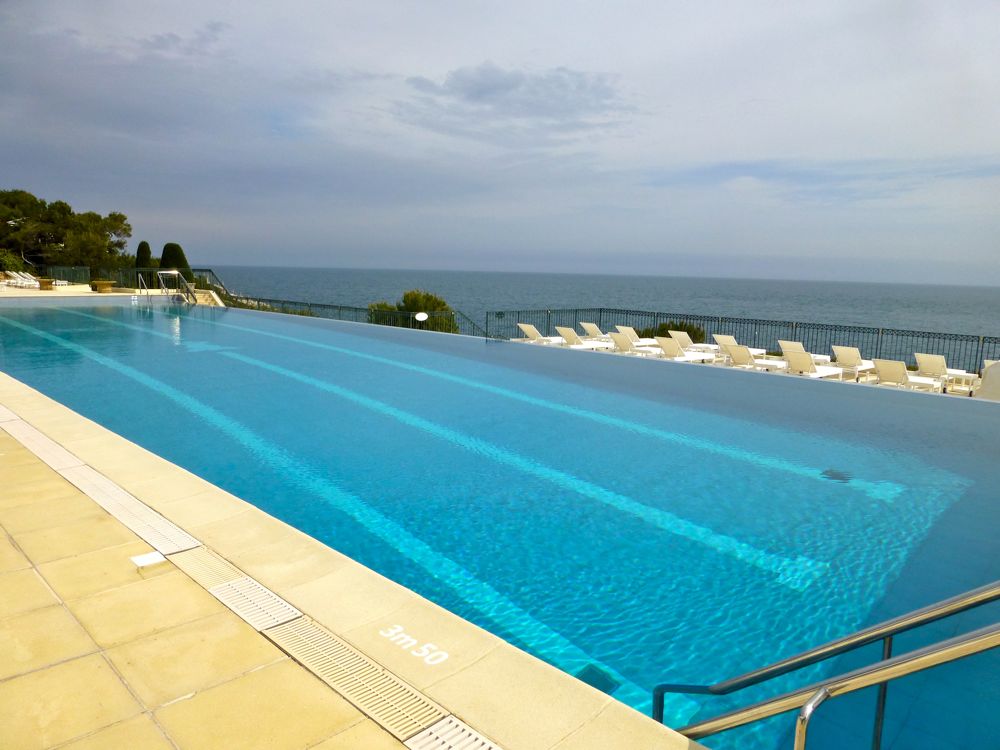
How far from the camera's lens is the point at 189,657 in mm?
2555

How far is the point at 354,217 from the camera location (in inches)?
1866

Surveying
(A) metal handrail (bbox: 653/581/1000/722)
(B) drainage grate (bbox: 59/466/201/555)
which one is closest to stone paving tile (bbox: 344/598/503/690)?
(A) metal handrail (bbox: 653/581/1000/722)

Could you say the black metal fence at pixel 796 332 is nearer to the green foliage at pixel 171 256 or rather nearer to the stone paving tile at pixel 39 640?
the stone paving tile at pixel 39 640

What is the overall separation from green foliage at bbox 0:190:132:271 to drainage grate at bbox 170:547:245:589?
127 feet

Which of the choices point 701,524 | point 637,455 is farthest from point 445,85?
point 701,524

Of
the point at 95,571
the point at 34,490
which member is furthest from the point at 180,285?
the point at 95,571

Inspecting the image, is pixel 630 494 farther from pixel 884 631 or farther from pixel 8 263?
pixel 8 263

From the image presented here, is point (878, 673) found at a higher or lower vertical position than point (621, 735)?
higher

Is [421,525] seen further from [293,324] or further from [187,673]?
[293,324]

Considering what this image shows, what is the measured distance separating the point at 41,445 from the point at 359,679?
447 cm

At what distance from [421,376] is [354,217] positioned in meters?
39.8

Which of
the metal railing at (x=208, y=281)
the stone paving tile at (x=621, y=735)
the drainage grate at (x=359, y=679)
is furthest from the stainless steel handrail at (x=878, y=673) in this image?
the metal railing at (x=208, y=281)

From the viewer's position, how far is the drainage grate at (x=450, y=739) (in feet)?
6.86

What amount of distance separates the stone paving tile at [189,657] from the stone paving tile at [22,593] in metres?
0.64
